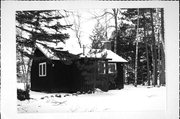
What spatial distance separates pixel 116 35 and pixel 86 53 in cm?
65

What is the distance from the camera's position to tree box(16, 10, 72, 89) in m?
5.59

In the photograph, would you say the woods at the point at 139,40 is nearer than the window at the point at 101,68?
Yes

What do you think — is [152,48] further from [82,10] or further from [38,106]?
[38,106]

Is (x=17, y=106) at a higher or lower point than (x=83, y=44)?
lower

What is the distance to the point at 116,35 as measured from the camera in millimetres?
5574

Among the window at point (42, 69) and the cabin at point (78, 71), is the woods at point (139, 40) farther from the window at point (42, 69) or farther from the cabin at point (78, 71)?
the window at point (42, 69)

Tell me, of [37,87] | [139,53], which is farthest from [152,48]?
[37,87]

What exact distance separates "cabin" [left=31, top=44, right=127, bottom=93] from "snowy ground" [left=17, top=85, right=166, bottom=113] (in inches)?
4.9

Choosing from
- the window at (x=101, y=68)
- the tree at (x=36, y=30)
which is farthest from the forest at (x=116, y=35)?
the window at (x=101, y=68)

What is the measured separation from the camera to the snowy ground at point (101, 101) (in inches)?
217

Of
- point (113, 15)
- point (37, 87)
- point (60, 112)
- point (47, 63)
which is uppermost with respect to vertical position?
point (113, 15)

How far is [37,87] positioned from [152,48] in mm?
2233

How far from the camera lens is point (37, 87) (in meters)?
5.49

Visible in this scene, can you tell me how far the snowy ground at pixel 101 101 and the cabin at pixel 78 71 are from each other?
12cm
